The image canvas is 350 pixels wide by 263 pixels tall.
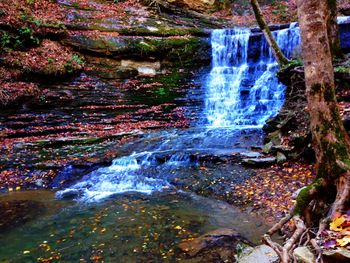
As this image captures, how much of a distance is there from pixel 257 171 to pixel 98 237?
157 inches

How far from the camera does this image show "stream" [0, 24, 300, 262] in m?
4.91

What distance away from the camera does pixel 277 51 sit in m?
9.53

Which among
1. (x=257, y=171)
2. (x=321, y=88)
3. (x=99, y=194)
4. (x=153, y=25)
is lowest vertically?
(x=99, y=194)

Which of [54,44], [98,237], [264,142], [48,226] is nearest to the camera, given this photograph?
[98,237]

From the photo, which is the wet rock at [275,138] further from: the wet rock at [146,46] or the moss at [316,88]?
the wet rock at [146,46]

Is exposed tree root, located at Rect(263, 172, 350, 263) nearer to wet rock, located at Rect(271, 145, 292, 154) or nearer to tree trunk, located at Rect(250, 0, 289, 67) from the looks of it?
wet rock, located at Rect(271, 145, 292, 154)

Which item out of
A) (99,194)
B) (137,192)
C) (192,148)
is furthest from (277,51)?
(99,194)

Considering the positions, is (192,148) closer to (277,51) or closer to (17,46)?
→ (277,51)

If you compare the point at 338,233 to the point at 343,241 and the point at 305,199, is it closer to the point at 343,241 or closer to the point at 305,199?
the point at 343,241

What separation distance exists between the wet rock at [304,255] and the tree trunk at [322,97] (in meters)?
0.85

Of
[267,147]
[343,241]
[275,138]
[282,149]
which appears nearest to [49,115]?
[267,147]

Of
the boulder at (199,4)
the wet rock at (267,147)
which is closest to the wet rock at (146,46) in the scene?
the boulder at (199,4)

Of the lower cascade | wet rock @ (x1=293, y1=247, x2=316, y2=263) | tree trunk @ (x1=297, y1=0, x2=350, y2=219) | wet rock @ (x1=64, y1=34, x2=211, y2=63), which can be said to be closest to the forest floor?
wet rock @ (x1=64, y1=34, x2=211, y2=63)

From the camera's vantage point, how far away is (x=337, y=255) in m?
2.58
